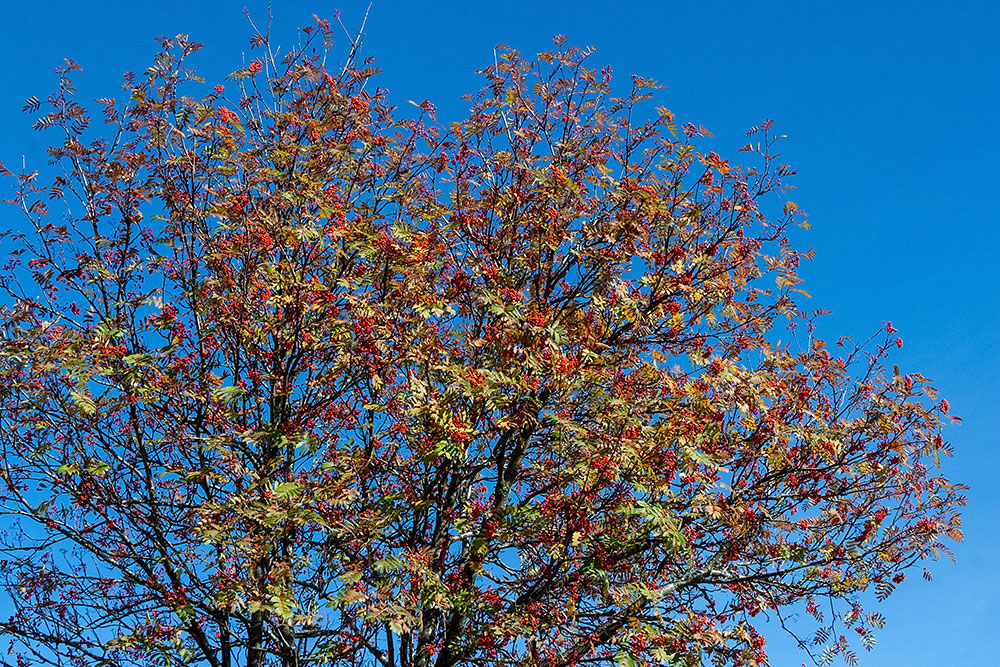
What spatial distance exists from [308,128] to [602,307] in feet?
14.4

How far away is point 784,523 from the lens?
1010 centimetres

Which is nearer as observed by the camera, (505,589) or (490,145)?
(505,589)

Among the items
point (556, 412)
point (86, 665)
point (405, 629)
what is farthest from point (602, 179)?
point (86, 665)

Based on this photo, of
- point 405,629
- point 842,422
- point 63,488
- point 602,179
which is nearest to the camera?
point 405,629

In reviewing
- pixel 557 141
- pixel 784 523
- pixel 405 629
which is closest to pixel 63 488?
pixel 405 629

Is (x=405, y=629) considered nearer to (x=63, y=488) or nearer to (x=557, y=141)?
(x=63, y=488)

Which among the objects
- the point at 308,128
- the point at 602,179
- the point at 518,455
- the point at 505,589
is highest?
the point at 308,128

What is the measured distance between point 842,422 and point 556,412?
342 centimetres

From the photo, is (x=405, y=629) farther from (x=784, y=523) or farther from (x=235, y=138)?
(x=235, y=138)

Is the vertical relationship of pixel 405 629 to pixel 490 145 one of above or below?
below

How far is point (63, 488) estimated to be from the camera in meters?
9.39

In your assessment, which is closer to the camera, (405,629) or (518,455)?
(405,629)

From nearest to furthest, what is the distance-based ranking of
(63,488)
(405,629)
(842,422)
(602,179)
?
(405,629), (63,488), (842,422), (602,179)

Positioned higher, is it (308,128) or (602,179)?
(308,128)
